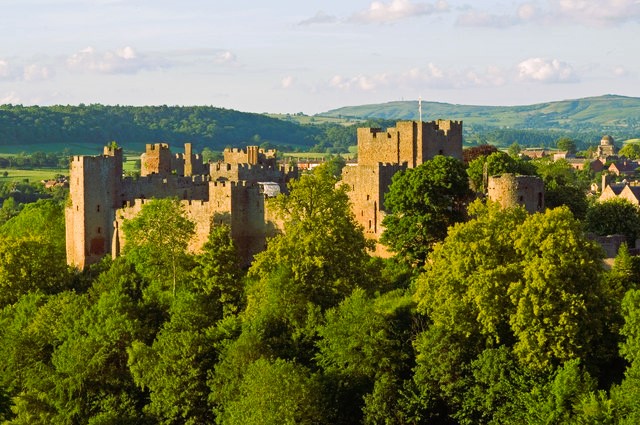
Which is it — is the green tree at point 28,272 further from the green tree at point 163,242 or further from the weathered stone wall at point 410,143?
the weathered stone wall at point 410,143

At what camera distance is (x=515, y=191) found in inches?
1762

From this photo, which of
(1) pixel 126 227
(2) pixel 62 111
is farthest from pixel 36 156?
(1) pixel 126 227

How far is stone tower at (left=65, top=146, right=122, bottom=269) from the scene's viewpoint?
53.7 meters

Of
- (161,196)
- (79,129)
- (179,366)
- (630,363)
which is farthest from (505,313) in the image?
(79,129)

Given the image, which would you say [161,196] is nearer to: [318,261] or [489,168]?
[318,261]

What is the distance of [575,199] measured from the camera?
52.5m

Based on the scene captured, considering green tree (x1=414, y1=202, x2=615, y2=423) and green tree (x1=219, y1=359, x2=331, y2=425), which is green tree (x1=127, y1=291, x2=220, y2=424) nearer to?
green tree (x1=219, y1=359, x2=331, y2=425)

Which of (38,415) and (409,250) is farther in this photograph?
(409,250)

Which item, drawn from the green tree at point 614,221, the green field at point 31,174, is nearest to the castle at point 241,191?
the green tree at point 614,221

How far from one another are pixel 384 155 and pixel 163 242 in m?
11.3

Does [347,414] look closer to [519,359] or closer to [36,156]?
[519,359]

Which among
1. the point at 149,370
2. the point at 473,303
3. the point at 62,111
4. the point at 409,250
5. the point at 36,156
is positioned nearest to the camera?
the point at 473,303

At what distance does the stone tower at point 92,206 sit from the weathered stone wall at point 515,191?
1733 cm

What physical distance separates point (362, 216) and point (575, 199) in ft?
29.3
